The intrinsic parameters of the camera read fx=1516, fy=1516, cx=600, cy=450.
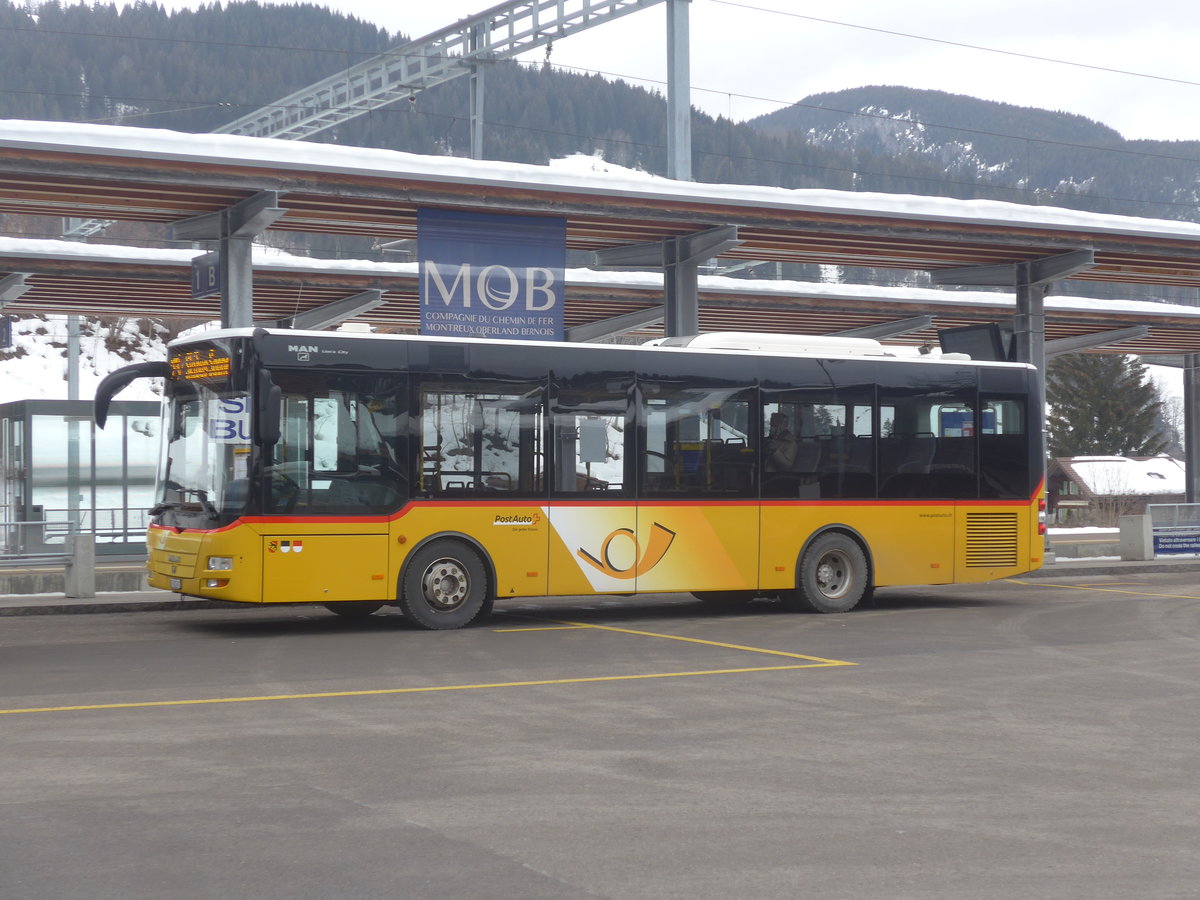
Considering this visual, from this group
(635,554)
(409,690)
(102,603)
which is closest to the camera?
(409,690)

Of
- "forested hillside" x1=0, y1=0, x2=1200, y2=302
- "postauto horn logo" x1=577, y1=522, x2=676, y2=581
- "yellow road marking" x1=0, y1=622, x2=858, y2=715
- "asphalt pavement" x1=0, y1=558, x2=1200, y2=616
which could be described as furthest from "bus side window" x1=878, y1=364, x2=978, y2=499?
"forested hillside" x1=0, y1=0, x2=1200, y2=302

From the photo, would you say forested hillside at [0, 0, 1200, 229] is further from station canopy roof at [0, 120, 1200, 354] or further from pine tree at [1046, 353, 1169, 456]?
station canopy roof at [0, 120, 1200, 354]

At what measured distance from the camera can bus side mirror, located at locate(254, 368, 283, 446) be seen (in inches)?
564

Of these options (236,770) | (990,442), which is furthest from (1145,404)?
(236,770)

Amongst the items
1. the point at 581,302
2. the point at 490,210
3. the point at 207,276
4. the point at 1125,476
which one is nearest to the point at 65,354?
the point at 1125,476

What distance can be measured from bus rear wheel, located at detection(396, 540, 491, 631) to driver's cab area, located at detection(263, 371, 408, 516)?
687 millimetres

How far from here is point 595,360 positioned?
16.4 meters

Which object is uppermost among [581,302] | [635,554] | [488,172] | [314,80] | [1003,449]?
[314,80]

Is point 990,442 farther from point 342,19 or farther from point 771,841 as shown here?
point 342,19

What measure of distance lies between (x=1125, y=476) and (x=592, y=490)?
66012 mm

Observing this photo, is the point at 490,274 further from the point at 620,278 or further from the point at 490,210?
the point at 620,278

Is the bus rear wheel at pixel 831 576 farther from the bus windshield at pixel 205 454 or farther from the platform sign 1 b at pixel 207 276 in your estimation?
the platform sign 1 b at pixel 207 276

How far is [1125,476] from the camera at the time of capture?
76.6 meters

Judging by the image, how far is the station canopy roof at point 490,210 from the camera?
1786 centimetres
